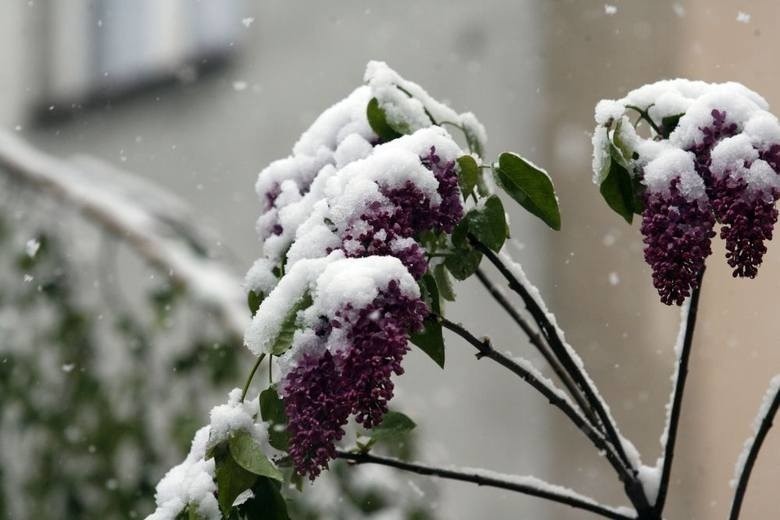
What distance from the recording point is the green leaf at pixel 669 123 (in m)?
0.62

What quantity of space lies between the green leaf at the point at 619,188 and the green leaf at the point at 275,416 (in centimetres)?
22

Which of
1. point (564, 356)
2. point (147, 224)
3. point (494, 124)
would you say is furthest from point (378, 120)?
point (494, 124)

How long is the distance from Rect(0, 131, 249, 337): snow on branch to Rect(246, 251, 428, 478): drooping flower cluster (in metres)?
1.13

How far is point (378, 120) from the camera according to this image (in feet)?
2.20

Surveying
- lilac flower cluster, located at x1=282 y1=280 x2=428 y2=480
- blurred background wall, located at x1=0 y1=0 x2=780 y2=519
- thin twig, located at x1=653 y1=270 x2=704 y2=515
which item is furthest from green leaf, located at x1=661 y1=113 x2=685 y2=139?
blurred background wall, located at x1=0 y1=0 x2=780 y2=519

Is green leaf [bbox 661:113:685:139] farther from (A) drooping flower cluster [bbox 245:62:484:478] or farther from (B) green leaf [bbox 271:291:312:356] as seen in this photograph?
(B) green leaf [bbox 271:291:312:356]

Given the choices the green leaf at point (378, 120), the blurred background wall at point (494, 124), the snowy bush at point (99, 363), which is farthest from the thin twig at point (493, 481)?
the blurred background wall at point (494, 124)

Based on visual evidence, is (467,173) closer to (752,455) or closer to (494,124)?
(752,455)

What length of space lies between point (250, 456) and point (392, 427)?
0.56 ft

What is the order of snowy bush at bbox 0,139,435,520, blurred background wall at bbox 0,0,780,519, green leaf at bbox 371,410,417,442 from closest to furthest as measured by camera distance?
green leaf at bbox 371,410,417,442, snowy bush at bbox 0,139,435,520, blurred background wall at bbox 0,0,780,519

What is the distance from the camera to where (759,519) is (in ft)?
6.39

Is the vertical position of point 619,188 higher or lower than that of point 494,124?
lower

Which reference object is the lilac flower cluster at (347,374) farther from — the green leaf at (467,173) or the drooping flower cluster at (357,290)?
the green leaf at (467,173)

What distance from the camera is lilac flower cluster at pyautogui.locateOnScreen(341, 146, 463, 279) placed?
54 cm
